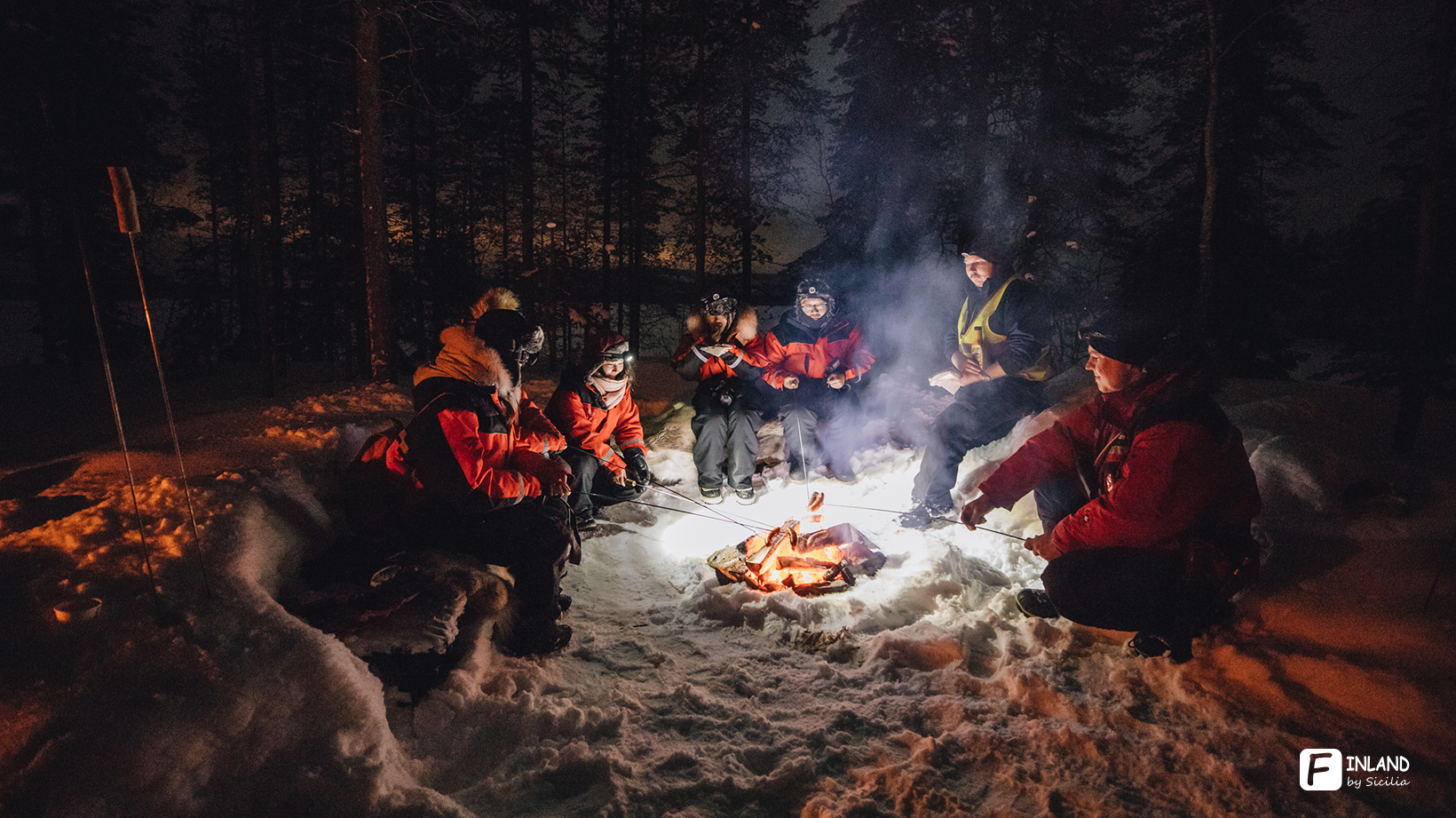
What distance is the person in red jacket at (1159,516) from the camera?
2975 millimetres

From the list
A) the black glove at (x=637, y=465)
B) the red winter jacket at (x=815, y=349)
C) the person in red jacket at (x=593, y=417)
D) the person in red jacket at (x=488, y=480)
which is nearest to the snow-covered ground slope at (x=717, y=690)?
the person in red jacket at (x=488, y=480)

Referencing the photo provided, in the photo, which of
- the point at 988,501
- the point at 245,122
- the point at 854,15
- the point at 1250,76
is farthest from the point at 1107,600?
the point at 1250,76

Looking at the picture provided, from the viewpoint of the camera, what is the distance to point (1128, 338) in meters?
3.45

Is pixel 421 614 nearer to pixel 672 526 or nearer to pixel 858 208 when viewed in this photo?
pixel 672 526

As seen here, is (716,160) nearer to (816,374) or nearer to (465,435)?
(816,374)

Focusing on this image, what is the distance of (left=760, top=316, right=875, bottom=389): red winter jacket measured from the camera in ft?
21.4

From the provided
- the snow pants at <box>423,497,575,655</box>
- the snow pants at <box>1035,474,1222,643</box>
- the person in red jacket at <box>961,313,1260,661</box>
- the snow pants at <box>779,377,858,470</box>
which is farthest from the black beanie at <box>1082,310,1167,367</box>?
the snow pants at <box>423,497,575,655</box>

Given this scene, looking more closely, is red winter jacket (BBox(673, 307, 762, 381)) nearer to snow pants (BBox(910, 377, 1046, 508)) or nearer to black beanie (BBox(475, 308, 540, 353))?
snow pants (BBox(910, 377, 1046, 508))

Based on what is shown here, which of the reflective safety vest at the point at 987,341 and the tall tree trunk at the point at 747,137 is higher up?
the tall tree trunk at the point at 747,137

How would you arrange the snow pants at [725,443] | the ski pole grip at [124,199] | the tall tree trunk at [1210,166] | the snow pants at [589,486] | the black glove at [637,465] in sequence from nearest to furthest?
the ski pole grip at [124,199], the snow pants at [589,486], the black glove at [637,465], the snow pants at [725,443], the tall tree trunk at [1210,166]

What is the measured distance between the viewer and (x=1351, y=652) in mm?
2961

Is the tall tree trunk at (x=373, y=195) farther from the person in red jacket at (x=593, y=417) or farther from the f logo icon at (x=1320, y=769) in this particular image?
the f logo icon at (x=1320, y=769)

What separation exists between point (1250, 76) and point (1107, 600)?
51.2 ft

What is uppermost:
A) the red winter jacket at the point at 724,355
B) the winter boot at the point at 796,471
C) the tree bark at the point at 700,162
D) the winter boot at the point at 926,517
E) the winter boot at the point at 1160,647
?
the tree bark at the point at 700,162
